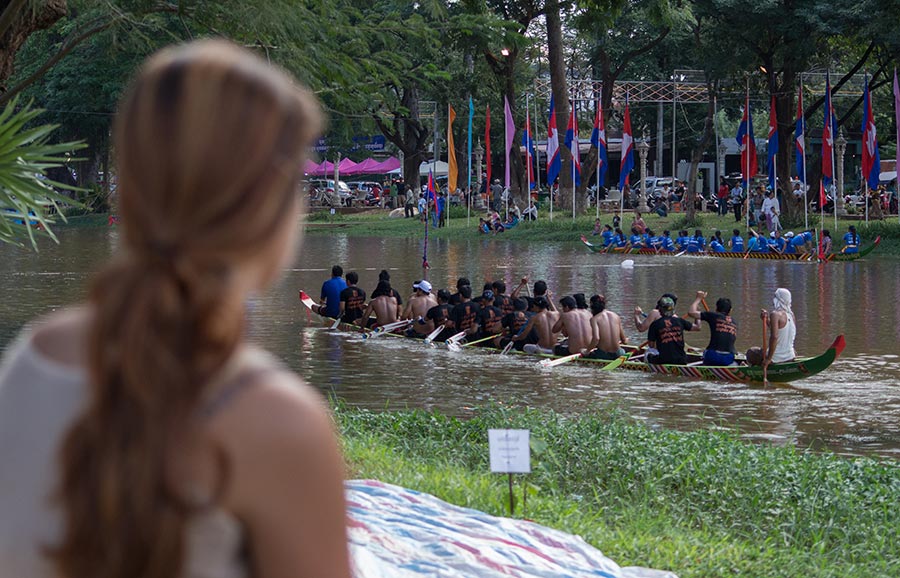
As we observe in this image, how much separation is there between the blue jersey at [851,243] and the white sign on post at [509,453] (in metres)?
28.2

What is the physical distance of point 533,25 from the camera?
50.8m

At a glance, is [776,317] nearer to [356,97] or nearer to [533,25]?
[356,97]

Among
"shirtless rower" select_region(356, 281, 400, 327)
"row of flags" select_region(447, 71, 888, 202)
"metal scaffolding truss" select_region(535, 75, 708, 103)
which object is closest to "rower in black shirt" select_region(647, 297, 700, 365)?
"shirtless rower" select_region(356, 281, 400, 327)

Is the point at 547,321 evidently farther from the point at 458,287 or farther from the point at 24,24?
the point at 24,24

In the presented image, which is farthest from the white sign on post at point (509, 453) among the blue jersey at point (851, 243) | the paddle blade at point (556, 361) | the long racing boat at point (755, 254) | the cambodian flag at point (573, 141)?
the cambodian flag at point (573, 141)

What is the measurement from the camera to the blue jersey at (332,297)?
2205 centimetres

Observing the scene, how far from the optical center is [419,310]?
2052 centimetres

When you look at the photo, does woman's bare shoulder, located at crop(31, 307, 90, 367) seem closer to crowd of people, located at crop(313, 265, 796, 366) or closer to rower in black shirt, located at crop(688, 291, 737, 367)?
crowd of people, located at crop(313, 265, 796, 366)

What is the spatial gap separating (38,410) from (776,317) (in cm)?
1441

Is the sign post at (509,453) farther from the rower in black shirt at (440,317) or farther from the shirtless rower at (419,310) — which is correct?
the shirtless rower at (419,310)

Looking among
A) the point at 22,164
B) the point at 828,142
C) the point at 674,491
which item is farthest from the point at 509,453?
the point at 828,142

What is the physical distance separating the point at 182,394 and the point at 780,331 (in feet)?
48.1

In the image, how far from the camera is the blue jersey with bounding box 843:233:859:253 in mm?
32388

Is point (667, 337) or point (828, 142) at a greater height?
point (828, 142)
